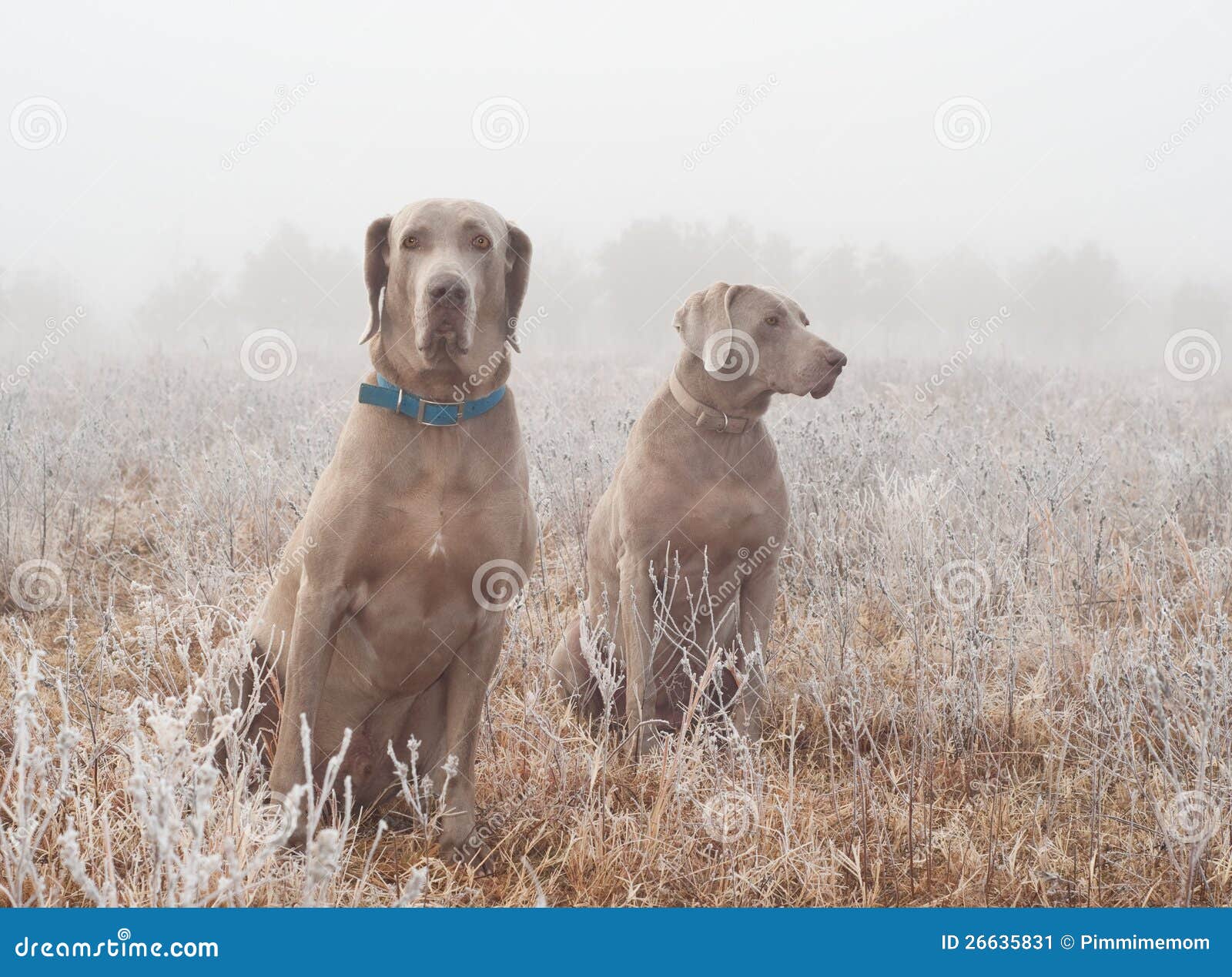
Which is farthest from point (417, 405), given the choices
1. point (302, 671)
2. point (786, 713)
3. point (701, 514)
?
point (786, 713)

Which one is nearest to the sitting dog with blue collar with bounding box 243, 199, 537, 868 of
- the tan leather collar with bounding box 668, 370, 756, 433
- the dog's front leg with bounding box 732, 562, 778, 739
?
the tan leather collar with bounding box 668, 370, 756, 433

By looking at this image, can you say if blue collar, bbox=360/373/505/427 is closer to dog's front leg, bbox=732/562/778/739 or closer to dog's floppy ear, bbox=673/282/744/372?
dog's floppy ear, bbox=673/282/744/372

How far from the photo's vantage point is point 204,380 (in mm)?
11258

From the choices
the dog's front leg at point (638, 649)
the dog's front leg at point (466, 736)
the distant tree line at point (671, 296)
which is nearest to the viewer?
the dog's front leg at point (466, 736)

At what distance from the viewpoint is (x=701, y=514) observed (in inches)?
124

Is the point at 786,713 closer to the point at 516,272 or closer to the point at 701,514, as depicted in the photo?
the point at 701,514

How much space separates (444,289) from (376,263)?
361mm

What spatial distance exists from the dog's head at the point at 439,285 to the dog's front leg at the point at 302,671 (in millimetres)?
636

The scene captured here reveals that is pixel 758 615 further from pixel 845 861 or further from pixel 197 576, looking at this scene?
pixel 197 576

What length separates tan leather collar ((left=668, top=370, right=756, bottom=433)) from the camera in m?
3.24

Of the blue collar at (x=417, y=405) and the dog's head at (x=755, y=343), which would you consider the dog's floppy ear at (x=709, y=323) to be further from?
the blue collar at (x=417, y=405)

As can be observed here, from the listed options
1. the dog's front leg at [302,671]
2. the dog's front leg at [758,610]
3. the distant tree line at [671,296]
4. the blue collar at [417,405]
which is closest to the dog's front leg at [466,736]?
the dog's front leg at [302,671]

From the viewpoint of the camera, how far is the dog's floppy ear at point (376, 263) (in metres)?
2.49

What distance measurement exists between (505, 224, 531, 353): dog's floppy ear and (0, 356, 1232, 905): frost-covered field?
43.4 inches
